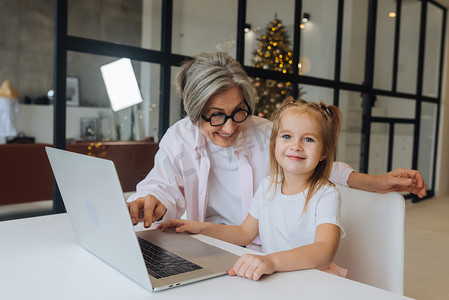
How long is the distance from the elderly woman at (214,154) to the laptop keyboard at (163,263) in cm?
37

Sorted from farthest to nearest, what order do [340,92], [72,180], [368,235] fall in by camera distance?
[340,92]
[368,235]
[72,180]

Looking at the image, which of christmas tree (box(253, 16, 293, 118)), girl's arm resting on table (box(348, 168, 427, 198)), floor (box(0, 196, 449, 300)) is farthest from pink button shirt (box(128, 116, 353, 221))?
christmas tree (box(253, 16, 293, 118))

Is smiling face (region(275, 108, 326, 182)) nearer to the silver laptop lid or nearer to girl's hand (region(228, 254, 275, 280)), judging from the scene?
girl's hand (region(228, 254, 275, 280))

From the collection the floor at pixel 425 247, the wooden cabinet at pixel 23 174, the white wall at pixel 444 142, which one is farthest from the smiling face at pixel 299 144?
the white wall at pixel 444 142

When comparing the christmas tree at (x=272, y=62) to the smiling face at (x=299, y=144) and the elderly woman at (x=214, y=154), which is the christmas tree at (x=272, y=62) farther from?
the smiling face at (x=299, y=144)

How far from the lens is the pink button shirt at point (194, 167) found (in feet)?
5.32

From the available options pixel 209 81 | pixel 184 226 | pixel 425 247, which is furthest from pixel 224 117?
pixel 425 247

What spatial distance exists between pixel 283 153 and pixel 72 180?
24.8 inches

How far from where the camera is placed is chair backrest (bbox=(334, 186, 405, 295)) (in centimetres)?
120

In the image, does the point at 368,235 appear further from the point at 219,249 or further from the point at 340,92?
the point at 340,92

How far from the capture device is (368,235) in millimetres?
1267

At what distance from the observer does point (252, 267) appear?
0.84m

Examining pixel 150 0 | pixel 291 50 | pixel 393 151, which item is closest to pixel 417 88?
pixel 393 151

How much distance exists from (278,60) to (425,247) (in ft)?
7.24
